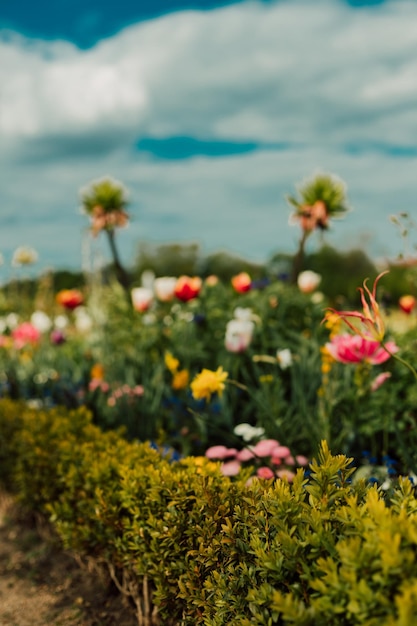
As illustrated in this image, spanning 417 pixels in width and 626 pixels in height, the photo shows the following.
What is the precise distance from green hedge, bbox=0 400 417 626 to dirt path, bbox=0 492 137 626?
0.63 ft

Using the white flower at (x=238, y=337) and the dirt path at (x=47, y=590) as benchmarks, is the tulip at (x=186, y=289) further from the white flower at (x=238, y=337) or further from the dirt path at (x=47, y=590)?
the dirt path at (x=47, y=590)

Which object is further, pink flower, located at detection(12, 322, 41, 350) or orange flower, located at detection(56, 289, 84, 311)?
orange flower, located at detection(56, 289, 84, 311)

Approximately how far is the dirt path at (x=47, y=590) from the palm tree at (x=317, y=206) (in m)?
3.88

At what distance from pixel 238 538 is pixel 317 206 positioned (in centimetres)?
546

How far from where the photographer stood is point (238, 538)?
2324 mm

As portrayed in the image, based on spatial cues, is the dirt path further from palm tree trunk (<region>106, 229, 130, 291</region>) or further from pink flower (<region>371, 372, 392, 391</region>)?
palm tree trunk (<region>106, 229, 130, 291</region>)

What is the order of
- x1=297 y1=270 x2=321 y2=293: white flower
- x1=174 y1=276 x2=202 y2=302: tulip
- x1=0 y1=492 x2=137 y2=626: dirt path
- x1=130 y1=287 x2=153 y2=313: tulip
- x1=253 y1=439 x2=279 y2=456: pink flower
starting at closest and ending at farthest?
x1=0 y1=492 x2=137 y2=626: dirt path < x1=253 y1=439 x2=279 y2=456: pink flower < x1=174 y1=276 x2=202 y2=302: tulip < x1=130 y1=287 x2=153 y2=313: tulip < x1=297 y1=270 x2=321 y2=293: white flower

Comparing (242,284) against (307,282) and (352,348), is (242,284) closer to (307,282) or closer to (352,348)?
(307,282)

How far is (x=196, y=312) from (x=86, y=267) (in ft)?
8.31

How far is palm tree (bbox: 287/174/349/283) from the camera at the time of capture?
7.37 metres

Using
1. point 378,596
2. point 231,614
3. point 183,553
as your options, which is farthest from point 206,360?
point 378,596

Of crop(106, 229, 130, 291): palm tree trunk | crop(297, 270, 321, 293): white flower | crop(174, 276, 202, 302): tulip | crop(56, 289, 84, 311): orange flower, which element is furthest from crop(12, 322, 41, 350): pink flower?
crop(297, 270, 321, 293): white flower

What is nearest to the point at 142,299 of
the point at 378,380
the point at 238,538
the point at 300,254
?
the point at 300,254

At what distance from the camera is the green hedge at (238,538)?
1.77 meters
